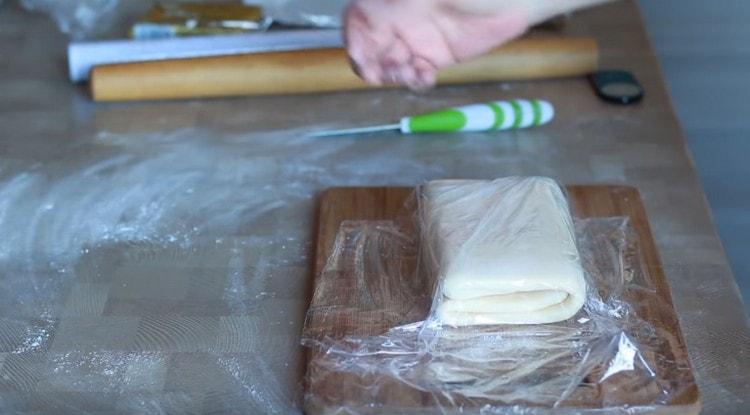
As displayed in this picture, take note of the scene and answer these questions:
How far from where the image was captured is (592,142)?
1186 millimetres

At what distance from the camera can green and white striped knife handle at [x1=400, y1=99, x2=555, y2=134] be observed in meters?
1.18

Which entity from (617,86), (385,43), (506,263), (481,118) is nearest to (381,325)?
(506,263)

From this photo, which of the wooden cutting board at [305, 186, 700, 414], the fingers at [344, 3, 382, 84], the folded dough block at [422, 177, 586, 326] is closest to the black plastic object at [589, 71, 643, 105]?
the wooden cutting board at [305, 186, 700, 414]

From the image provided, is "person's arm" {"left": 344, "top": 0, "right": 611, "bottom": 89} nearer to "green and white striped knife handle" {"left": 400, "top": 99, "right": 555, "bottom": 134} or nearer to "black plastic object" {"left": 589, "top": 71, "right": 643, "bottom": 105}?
"green and white striped knife handle" {"left": 400, "top": 99, "right": 555, "bottom": 134}

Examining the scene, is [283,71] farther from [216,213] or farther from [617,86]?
[617,86]

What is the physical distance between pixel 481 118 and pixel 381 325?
0.38m

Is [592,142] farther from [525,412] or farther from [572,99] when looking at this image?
[525,412]

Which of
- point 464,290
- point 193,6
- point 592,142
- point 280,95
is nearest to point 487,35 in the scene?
point 464,290

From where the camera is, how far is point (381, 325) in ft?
2.93

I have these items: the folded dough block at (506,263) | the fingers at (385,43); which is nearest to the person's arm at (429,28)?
the fingers at (385,43)

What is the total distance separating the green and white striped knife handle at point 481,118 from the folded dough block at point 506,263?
0.87ft

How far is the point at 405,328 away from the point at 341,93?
47 cm

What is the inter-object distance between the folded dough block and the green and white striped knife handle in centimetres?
27

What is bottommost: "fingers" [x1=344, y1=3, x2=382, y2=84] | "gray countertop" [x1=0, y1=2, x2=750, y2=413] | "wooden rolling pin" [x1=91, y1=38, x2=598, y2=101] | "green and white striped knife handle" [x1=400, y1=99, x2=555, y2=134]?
"gray countertop" [x1=0, y1=2, x2=750, y2=413]
